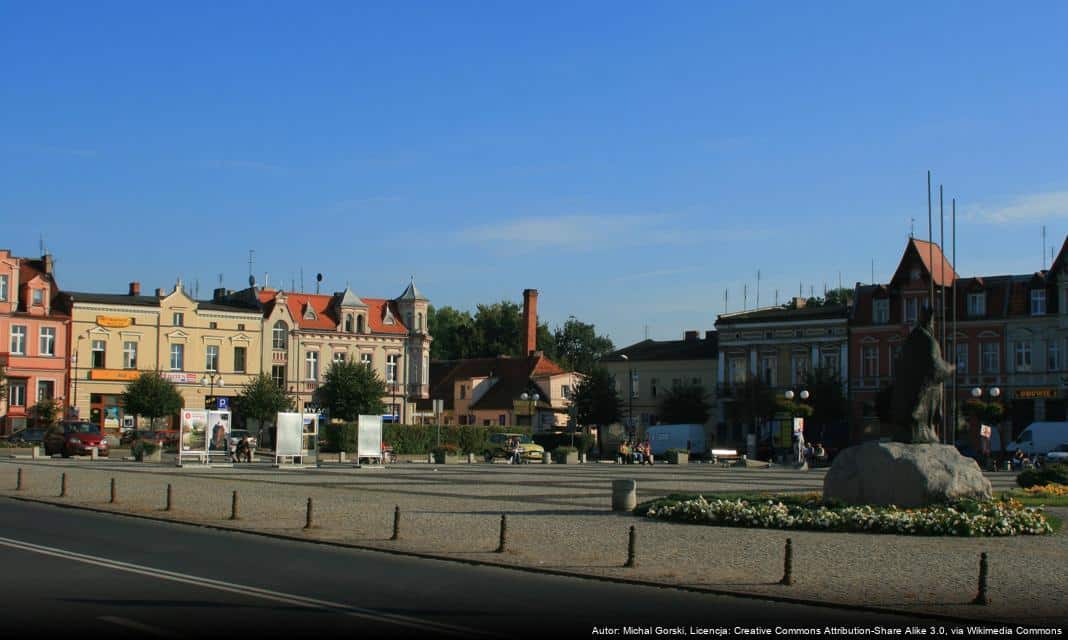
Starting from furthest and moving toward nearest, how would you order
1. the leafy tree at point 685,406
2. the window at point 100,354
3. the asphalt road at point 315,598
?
the leafy tree at point 685,406
the window at point 100,354
the asphalt road at point 315,598

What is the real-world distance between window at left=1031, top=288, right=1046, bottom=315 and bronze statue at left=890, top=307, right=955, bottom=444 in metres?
55.7

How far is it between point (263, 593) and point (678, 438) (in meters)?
66.9

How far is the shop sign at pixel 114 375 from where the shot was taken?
7994cm

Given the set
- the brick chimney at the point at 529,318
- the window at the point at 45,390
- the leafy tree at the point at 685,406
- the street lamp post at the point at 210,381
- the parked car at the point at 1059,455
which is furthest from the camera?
the brick chimney at the point at 529,318

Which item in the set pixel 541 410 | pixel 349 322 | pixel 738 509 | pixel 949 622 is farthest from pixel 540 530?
pixel 541 410

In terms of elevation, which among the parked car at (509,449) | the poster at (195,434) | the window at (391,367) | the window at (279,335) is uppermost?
the window at (279,335)

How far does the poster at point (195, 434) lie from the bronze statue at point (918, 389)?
93.9 feet

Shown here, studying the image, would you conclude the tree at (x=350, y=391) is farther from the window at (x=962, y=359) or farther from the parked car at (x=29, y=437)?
the window at (x=962, y=359)

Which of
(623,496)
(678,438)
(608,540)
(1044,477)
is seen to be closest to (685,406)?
(678,438)

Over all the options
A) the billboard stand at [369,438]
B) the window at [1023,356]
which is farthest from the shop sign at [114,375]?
the window at [1023,356]

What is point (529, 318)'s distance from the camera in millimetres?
108562

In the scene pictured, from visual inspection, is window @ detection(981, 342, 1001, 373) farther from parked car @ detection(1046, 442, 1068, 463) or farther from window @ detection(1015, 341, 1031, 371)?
parked car @ detection(1046, 442, 1068, 463)

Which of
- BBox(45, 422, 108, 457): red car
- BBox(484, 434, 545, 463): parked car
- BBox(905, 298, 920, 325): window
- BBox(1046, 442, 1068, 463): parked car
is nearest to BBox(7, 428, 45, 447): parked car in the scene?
BBox(45, 422, 108, 457): red car

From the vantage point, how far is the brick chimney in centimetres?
10725
